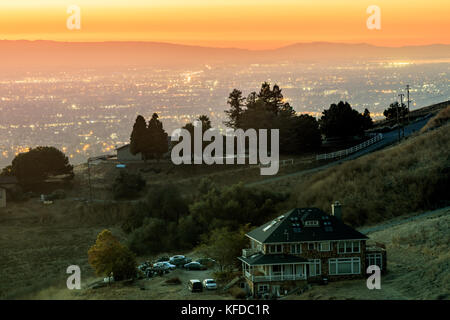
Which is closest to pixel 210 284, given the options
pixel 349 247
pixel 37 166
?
pixel 349 247

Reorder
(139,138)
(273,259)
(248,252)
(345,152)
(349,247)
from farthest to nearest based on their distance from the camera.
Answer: (139,138), (345,152), (248,252), (349,247), (273,259)

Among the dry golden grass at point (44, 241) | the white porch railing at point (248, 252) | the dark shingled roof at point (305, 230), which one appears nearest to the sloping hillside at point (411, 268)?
the dark shingled roof at point (305, 230)

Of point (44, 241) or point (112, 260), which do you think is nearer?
point (112, 260)

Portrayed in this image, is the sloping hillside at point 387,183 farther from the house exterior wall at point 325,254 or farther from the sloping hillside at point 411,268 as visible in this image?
the house exterior wall at point 325,254

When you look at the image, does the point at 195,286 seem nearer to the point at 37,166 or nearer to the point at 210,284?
the point at 210,284

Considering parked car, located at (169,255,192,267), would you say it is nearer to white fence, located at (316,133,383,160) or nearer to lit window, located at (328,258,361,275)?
lit window, located at (328,258,361,275)
